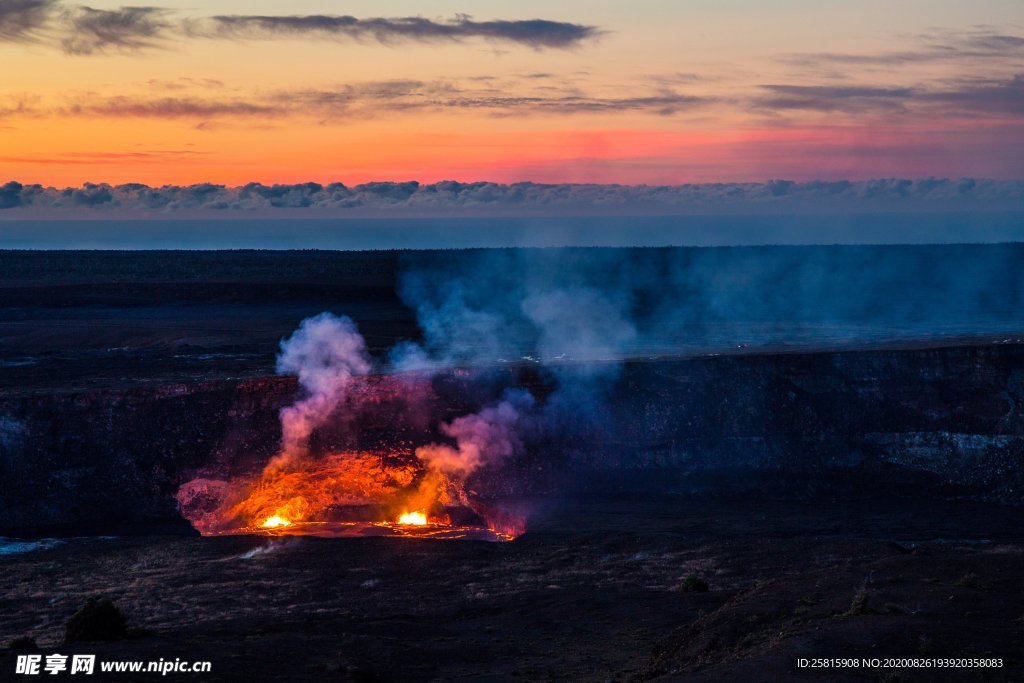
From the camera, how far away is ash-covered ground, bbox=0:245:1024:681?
1877cm

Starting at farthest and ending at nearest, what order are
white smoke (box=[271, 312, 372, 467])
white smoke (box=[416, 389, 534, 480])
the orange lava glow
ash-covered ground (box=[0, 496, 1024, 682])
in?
white smoke (box=[271, 312, 372, 467]) < white smoke (box=[416, 389, 534, 480]) < the orange lava glow < ash-covered ground (box=[0, 496, 1024, 682])

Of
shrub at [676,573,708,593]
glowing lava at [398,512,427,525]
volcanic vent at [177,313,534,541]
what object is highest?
shrub at [676,573,708,593]

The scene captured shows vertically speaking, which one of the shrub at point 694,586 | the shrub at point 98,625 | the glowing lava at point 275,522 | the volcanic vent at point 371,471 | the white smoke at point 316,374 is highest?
the shrub at point 98,625

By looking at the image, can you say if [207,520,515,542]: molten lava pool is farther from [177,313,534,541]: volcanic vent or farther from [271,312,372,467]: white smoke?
[271,312,372,467]: white smoke

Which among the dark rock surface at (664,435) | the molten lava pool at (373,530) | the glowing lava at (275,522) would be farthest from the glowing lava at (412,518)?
the glowing lava at (275,522)

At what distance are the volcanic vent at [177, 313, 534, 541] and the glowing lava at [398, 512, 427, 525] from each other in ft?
0.10

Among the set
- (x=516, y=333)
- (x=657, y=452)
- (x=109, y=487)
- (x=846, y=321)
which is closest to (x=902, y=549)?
(x=657, y=452)

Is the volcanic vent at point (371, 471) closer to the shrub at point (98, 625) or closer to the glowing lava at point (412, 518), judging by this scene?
the glowing lava at point (412, 518)

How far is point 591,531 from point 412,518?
5.71 metres

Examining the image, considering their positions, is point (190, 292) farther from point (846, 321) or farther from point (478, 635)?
point (478, 635)

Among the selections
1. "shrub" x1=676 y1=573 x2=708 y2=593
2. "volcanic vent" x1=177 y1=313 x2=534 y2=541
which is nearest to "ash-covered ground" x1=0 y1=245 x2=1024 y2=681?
"shrub" x1=676 y1=573 x2=708 y2=593

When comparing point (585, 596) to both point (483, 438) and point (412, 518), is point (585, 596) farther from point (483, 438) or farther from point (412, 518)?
point (483, 438)

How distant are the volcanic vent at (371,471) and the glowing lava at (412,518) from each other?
30mm

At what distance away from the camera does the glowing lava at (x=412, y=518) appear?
107 feet
